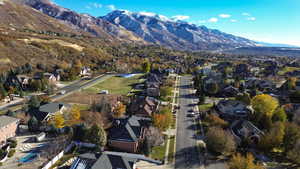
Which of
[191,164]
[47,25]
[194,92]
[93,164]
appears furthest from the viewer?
[47,25]

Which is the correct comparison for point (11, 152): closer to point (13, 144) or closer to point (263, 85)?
point (13, 144)

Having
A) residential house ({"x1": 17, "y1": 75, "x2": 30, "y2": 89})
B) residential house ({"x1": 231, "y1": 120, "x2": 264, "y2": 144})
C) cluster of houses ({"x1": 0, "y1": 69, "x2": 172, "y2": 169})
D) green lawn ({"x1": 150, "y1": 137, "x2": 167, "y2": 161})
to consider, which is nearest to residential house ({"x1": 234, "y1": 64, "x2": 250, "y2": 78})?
residential house ({"x1": 231, "y1": 120, "x2": 264, "y2": 144})

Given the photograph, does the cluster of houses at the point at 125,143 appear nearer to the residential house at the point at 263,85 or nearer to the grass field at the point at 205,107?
the grass field at the point at 205,107

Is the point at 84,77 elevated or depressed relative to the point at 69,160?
elevated

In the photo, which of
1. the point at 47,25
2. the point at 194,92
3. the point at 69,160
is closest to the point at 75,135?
the point at 69,160

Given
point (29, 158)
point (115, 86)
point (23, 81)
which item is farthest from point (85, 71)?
point (29, 158)

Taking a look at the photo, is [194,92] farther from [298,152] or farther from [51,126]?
[51,126]
